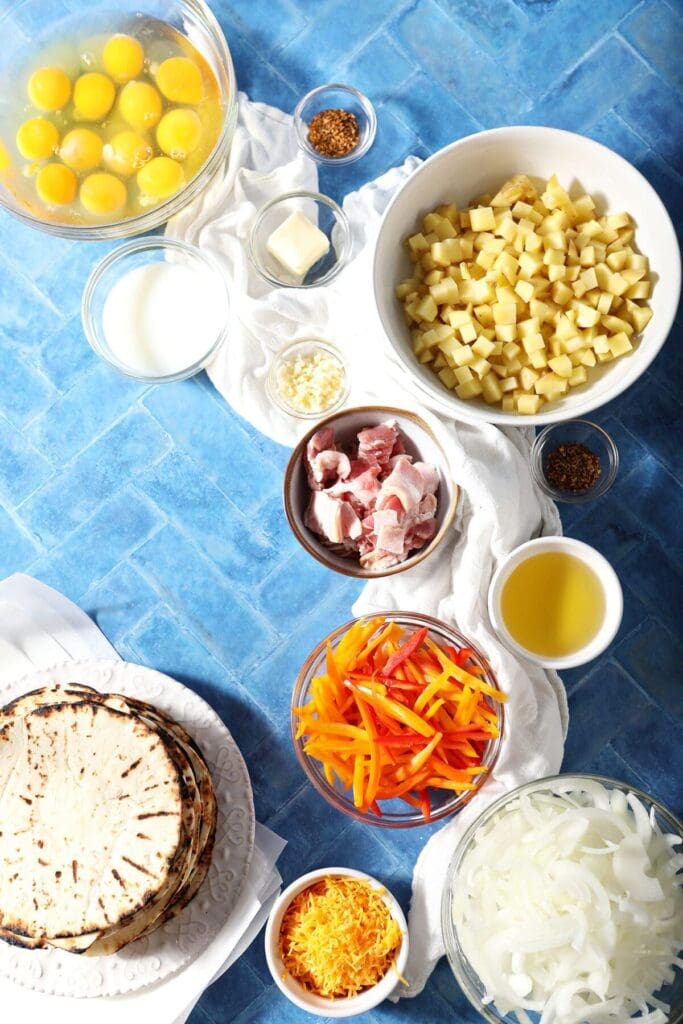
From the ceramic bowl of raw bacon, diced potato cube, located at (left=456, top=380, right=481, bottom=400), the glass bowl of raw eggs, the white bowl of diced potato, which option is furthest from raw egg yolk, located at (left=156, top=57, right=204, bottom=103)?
diced potato cube, located at (left=456, top=380, right=481, bottom=400)

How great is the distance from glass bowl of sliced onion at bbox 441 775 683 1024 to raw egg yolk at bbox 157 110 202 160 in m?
1.82

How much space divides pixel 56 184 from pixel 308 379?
0.82 m

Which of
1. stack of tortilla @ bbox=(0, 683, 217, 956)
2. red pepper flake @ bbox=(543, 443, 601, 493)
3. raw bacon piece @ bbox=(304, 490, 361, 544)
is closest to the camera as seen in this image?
stack of tortilla @ bbox=(0, 683, 217, 956)

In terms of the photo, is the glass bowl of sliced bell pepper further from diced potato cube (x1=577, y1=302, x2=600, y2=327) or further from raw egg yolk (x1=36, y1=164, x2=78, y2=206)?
raw egg yolk (x1=36, y1=164, x2=78, y2=206)

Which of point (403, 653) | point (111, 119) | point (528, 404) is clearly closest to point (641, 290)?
point (528, 404)

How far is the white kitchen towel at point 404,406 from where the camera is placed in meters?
2.58

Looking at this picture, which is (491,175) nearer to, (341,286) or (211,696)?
(341,286)

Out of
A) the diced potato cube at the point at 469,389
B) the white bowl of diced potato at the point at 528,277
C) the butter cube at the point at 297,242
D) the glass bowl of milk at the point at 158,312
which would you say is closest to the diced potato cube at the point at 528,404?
the white bowl of diced potato at the point at 528,277

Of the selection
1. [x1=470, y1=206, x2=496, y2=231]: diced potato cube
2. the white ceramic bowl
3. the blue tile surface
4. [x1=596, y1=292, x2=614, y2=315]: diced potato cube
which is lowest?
the white ceramic bowl

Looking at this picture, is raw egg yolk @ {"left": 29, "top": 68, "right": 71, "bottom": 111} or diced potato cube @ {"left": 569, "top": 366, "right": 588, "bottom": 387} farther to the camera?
raw egg yolk @ {"left": 29, "top": 68, "right": 71, "bottom": 111}

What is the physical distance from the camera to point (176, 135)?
8.26 feet

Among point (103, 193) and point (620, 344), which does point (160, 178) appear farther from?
point (620, 344)

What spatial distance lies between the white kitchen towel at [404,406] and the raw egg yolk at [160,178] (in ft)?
0.61

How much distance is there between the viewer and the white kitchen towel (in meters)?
2.58
